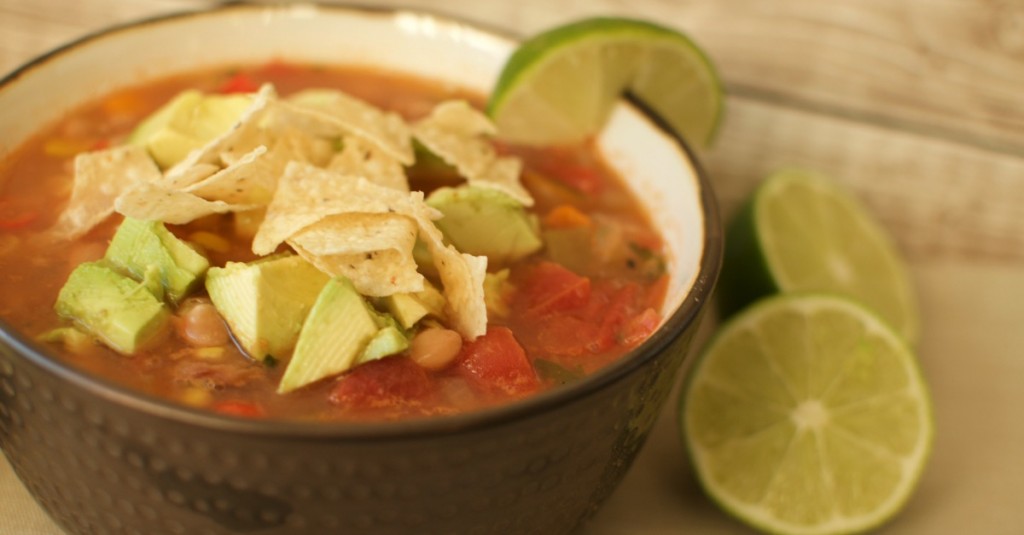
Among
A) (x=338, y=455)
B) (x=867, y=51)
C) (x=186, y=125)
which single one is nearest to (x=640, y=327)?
(x=338, y=455)

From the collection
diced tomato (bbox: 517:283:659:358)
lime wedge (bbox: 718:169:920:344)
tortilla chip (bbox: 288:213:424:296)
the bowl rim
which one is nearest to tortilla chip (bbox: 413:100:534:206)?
diced tomato (bbox: 517:283:659:358)

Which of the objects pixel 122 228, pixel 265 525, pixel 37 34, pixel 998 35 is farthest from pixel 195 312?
pixel 998 35

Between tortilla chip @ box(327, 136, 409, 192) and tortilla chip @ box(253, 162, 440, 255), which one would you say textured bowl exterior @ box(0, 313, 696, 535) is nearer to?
tortilla chip @ box(253, 162, 440, 255)

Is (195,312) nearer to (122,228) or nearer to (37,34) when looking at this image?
(122,228)

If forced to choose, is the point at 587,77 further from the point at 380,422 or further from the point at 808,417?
the point at 380,422

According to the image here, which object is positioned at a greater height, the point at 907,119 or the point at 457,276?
the point at 457,276
